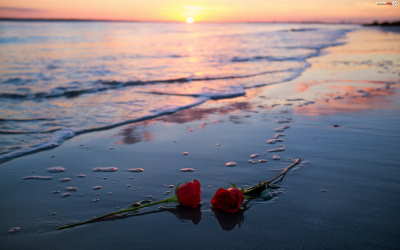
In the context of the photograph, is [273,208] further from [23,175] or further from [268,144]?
[23,175]

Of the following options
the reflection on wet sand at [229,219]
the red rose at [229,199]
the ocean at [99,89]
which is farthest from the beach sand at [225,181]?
the ocean at [99,89]

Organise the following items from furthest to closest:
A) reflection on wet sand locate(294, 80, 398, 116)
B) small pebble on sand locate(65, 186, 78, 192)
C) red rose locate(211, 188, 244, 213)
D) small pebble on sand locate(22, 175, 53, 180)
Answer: reflection on wet sand locate(294, 80, 398, 116) < small pebble on sand locate(22, 175, 53, 180) < small pebble on sand locate(65, 186, 78, 192) < red rose locate(211, 188, 244, 213)

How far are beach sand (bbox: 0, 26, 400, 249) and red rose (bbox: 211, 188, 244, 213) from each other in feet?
0.54

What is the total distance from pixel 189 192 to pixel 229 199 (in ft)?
0.76

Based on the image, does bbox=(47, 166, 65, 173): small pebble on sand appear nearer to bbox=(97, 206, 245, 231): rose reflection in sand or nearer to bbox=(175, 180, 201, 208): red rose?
bbox=(97, 206, 245, 231): rose reflection in sand

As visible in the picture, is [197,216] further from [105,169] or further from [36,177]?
[36,177]

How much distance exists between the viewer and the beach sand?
2076 mm

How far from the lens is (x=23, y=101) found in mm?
6496

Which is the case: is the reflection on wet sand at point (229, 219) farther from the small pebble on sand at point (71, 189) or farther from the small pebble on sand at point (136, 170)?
the small pebble on sand at point (71, 189)

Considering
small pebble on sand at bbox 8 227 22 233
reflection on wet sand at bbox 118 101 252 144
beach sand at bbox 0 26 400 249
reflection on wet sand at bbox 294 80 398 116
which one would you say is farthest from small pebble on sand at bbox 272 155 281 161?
small pebble on sand at bbox 8 227 22 233

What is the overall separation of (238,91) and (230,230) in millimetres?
5334

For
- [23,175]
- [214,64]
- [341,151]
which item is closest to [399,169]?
[341,151]

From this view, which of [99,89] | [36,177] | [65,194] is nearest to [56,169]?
[36,177]

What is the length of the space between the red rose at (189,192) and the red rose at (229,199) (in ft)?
0.39
